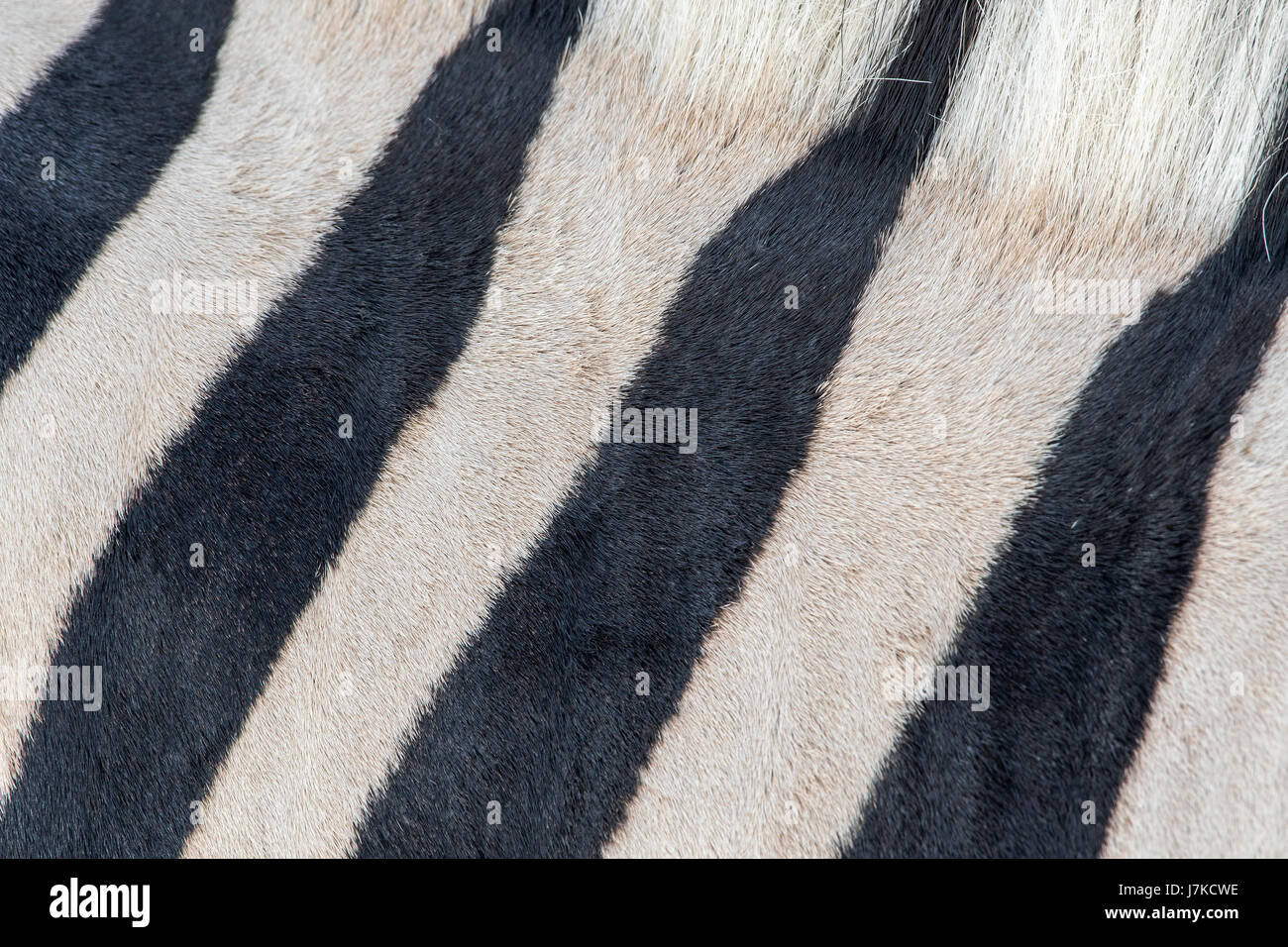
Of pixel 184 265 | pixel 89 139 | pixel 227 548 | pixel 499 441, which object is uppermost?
pixel 89 139

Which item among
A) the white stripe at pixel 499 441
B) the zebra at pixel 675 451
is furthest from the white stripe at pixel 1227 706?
the white stripe at pixel 499 441

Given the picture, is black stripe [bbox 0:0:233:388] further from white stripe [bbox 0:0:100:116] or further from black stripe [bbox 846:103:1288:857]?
black stripe [bbox 846:103:1288:857]

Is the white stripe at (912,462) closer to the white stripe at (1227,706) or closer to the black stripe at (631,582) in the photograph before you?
the black stripe at (631,582)

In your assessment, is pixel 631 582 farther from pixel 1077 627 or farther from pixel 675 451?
pixel 1077 627

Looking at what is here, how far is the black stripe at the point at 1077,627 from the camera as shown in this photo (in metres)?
0.92

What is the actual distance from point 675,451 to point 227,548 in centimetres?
54

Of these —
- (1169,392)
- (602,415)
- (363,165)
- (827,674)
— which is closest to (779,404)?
(602,415)

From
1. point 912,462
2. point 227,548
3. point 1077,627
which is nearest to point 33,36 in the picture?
point 227,548

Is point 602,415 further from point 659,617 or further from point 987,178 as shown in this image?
point 987,178

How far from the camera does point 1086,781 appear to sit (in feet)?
3.00

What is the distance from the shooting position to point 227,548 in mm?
1042

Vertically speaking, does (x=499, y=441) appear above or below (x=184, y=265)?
below

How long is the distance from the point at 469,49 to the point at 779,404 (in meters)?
0.66

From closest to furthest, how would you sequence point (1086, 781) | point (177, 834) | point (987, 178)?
point (1086, 781)
point (177, 834)
point (987, 178)
